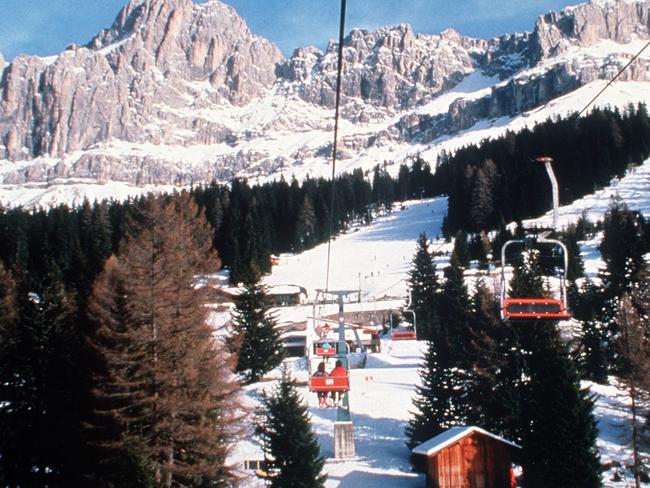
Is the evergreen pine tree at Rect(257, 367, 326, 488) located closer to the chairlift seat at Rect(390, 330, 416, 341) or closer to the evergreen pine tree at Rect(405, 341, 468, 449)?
the evergreen pine tree at Rect(405, 341, 468, 449)

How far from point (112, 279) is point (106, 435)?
555 centimetres

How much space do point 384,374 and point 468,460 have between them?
57.5 feet

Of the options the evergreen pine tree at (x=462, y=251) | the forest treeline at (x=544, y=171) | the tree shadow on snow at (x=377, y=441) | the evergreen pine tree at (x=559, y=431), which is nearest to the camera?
the evergreen pine tree at (x=559, y=431)

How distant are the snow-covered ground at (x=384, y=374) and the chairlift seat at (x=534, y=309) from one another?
1193 cm

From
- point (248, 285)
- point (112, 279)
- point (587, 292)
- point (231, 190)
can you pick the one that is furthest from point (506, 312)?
point (231, 190)

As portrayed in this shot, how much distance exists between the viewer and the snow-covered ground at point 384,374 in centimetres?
2667

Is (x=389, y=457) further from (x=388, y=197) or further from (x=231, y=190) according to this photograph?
(x=388, y=197)

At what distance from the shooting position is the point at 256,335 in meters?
38.6

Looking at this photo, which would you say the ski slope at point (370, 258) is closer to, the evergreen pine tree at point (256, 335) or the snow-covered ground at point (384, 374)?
the snow-covered ground at point (384, 374)

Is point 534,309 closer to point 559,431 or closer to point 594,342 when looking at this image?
point 559,431

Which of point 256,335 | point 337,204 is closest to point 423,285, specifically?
point 256,335

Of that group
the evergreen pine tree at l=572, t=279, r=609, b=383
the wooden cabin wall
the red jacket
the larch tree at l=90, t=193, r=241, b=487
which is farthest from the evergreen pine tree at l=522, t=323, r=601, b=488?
the evergreen pine tree at l=572, t=279, r=609, b=383

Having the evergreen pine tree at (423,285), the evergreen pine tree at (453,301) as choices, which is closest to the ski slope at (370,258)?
the evergreen pine tree at (423,285)

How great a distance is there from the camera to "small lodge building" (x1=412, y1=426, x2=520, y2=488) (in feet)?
75.2
